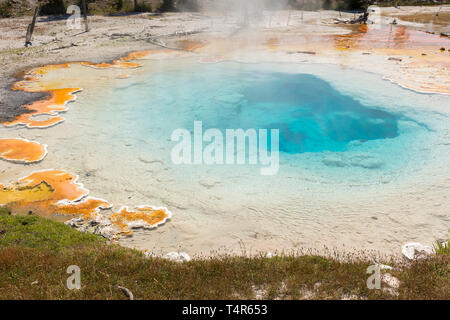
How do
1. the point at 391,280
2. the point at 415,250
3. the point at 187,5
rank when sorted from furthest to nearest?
the point at 187,5
the point at 415,250
the point at 391,280

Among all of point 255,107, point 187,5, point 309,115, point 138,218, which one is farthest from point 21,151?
point 187,5

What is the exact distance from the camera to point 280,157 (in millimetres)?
13938

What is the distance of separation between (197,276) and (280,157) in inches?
334

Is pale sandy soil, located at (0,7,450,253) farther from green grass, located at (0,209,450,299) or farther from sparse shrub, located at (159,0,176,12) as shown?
green grass, located at (0,209,450,299)

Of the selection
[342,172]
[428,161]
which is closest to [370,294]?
[342,172]

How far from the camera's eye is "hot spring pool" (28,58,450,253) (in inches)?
368

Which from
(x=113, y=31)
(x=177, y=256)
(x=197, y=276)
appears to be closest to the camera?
(x=197, y=276)

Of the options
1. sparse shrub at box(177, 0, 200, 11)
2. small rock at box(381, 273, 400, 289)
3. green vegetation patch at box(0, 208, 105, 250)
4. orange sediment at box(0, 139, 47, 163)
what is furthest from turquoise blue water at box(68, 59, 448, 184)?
sparse shrub at box(177, 0, 200, 11)

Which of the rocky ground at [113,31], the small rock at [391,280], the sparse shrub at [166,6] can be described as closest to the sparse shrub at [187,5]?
the sparse shrub at [166,6]

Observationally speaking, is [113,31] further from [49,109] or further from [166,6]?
[49,109]

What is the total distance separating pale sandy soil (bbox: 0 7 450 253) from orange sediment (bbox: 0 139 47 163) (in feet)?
1.80

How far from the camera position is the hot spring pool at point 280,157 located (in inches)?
368

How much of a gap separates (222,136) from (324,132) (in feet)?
16.9

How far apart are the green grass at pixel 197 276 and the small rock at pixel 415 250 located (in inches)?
26.0
